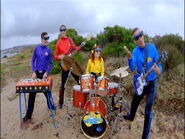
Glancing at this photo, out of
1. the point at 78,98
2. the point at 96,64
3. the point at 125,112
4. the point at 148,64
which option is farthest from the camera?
the point at 125,112

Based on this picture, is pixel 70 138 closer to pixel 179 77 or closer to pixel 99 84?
pixel 99 84

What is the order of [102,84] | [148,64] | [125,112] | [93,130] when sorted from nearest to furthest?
1. [148,64]
2. [102,84]
3. [93,130]
4. [125,112]

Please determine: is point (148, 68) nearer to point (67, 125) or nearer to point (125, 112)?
point (125, 112)

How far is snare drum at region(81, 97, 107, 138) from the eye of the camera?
11.3 ft

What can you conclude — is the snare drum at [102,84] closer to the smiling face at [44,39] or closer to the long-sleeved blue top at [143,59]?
the long-sleeved blue top at [143,59]

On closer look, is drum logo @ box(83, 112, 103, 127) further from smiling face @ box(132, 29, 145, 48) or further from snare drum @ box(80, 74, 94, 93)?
smiling face @ box(132, 29, 145, 48)

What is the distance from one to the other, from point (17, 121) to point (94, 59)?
3.16 metres

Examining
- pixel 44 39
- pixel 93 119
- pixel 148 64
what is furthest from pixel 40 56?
pixel 148 64

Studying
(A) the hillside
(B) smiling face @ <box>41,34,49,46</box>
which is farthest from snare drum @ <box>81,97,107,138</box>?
(B) smiling face @ <box>41,34,49,46</box>

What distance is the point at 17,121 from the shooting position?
15.3ft

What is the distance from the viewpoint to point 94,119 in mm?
3439

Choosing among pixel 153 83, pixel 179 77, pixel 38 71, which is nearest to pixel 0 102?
pixel 38 71

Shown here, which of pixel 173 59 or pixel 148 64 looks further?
pixel 173 59

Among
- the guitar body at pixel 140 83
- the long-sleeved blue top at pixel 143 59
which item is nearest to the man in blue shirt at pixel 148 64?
the long-sleeved blue top at pixel 143 59
